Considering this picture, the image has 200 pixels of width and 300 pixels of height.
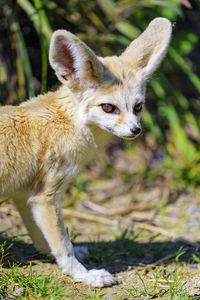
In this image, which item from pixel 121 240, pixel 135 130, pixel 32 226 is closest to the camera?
pixel 135 130

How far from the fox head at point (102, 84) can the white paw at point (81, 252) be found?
928 mm

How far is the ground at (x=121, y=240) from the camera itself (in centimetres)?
371

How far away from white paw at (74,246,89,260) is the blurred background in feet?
5.10

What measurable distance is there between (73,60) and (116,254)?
4.82ft

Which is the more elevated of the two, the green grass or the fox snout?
the fox snout

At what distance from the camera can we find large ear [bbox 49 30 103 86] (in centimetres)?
376

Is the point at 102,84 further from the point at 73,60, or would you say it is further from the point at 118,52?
the point at 118,52

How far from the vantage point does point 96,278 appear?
3.88 m

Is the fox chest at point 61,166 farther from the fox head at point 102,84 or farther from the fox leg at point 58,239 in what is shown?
the fox head at point 102,84

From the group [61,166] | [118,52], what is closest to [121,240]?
[61,166]

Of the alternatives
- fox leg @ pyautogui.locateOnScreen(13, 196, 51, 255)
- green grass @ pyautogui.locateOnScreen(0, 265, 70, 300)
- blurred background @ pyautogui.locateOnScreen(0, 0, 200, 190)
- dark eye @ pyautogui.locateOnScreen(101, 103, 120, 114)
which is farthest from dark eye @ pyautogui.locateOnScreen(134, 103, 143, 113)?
blurred background @ pyautogui.locateOnScreen(0, 0, 200, 190)

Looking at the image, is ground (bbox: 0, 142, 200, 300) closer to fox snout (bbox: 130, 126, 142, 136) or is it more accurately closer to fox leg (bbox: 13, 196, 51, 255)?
fox leg (bbox: 13, 196, 51, 255)

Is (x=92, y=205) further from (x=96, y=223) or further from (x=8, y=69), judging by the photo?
(x=8, y=69)

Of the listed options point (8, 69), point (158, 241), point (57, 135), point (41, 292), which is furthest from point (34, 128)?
point (8, 69)
